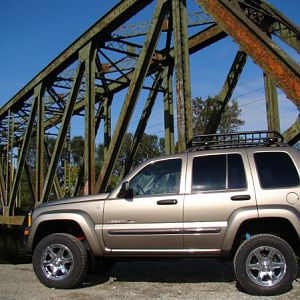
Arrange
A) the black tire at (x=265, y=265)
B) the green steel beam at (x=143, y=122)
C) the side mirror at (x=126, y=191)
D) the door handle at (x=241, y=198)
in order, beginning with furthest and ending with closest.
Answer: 1. the green steel beam at (x=143, y=122)
2. the side mirror at (x=126, y=191)
3. the door handle at (x=241, y=198)
4. the black tire at (x=265, y=265)

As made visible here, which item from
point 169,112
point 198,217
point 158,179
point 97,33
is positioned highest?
point 97,33

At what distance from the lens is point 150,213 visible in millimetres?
6305

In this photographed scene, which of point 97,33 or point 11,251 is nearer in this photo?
point 97,33

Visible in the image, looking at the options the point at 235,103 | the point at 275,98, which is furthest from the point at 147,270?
the point at 235,103

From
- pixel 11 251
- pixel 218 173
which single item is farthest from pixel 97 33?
A: pixel 218 173

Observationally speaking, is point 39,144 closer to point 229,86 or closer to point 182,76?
point 229,86

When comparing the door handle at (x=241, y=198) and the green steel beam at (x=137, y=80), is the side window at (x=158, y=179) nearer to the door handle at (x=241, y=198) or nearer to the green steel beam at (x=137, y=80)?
the door handle at (x=241, y=198)

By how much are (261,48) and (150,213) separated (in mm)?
3938

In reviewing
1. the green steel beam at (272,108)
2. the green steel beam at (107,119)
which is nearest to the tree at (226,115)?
the green steel beam at (107,119)

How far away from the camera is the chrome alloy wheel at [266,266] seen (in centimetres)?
584

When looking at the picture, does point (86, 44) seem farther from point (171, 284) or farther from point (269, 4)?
point (171, 284)

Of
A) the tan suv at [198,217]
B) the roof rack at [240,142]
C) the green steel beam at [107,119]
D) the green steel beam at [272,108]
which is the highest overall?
the green steel beam at [107,119]

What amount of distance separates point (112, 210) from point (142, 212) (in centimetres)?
45

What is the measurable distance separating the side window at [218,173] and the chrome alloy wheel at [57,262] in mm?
2037
